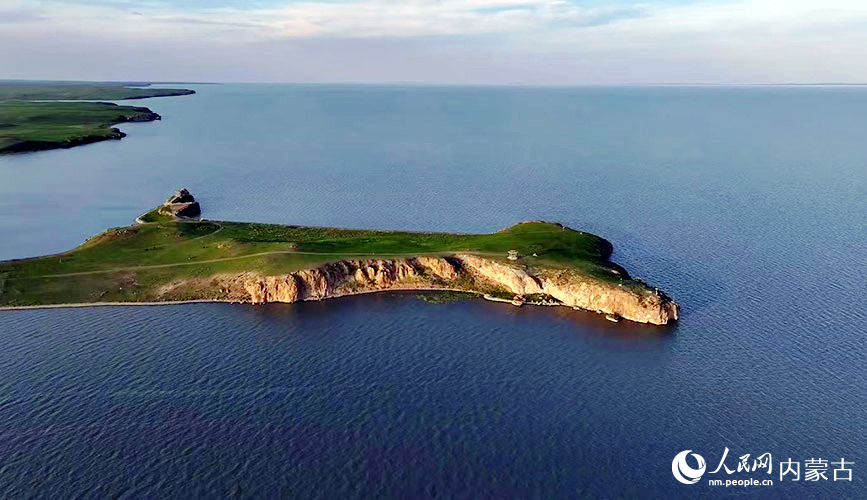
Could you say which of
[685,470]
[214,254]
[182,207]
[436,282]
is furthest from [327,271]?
[182,207]

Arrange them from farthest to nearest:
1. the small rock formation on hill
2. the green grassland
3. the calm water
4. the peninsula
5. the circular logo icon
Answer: the small rock formation on hill < the green grassland < the peninsula < the calm water < the circular logo icon

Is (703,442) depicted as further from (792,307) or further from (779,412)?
(792,307)

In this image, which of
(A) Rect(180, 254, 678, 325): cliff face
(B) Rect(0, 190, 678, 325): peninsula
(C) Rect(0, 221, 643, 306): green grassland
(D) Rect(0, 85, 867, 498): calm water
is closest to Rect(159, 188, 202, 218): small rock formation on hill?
(C) Rect(0, 221, 643, 306): green grassland

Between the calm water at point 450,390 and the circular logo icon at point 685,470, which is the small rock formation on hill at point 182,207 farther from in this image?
the circular logo icon at point 685,470

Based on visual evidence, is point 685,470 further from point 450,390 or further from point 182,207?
point 182,207

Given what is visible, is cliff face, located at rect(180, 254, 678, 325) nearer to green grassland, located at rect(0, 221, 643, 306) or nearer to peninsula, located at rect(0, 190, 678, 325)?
peninsula, located at rect(0, 190, 678, 325)

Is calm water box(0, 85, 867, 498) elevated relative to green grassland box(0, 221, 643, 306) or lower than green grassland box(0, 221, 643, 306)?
lower
